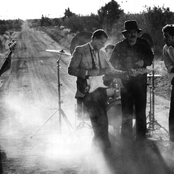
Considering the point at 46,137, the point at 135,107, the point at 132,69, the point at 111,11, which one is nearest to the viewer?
the point at 132,69

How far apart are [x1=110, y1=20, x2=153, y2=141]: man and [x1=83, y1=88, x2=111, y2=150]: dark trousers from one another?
0.44m

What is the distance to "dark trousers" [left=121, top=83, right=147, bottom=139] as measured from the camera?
5402mm

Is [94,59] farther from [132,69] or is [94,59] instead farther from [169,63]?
[169,63]

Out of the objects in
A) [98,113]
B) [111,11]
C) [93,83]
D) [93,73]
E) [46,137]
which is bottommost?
[46,137]

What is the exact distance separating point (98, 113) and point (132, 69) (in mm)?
933

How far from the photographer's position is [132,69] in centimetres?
525

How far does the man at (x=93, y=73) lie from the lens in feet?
16.7

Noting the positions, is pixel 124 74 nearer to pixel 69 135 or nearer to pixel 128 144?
pixel 128 144

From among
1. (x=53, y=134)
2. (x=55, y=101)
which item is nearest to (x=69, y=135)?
(x=53, y=134)

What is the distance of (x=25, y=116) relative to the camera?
8070mm

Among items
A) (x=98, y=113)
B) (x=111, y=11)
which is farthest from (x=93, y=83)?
(x=111, y=11)

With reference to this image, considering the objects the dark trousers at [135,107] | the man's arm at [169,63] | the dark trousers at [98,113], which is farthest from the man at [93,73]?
the man's arm at [169,63]

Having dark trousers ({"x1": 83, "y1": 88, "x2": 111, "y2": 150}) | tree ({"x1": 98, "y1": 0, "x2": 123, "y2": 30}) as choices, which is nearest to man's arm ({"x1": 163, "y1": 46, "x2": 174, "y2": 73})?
dark trousers ({"x1": 83, "y1": 88, "x2": 111, "y2": 150})

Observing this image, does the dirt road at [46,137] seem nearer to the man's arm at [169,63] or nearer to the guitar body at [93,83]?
the guitar body at [93,83]
